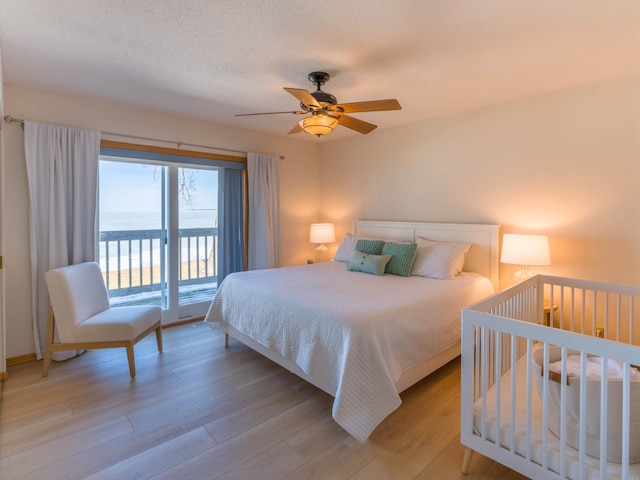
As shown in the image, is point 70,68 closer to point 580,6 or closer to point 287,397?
point 287,397

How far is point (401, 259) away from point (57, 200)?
10.8 ft

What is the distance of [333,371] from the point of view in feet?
6.69

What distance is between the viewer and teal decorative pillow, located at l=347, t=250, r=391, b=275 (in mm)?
3381

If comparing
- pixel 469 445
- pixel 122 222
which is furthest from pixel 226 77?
pixel 469 445

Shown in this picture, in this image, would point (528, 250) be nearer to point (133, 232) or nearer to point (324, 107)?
point (324, 107)

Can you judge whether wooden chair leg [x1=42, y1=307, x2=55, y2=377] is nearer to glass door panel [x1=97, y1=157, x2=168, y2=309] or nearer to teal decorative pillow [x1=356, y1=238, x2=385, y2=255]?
glass door panel [x1=97, y1=157, x2=168, y2=309]

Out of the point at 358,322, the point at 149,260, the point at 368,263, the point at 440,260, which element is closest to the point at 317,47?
the point at 358,322

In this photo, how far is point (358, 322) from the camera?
1.99 metres

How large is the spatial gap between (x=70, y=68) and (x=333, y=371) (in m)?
2.95

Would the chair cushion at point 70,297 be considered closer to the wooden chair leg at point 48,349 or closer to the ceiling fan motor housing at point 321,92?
the wooden chair leg at point 48,349

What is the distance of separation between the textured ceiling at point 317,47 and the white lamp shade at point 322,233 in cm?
193

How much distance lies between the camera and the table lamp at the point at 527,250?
2.74 meters

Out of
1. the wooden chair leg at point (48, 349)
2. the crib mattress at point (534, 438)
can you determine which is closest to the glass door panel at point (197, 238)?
the wooden chair leg at point (48, 349)

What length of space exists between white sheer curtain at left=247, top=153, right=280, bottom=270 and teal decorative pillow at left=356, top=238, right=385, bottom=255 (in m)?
1.26
